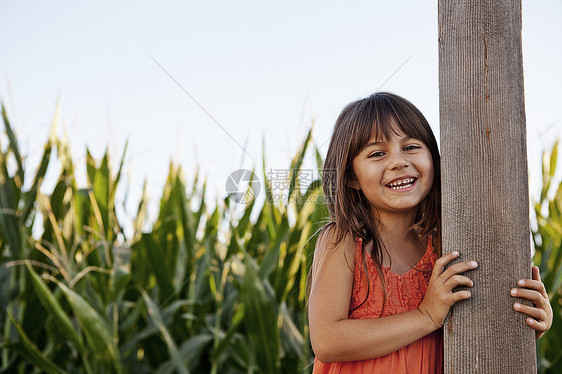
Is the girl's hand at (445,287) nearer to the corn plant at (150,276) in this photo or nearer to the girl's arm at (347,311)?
the girl's arm at (347,311)

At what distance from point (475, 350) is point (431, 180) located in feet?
1.11

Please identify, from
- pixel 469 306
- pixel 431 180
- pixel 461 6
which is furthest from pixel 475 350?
pixel 461 6

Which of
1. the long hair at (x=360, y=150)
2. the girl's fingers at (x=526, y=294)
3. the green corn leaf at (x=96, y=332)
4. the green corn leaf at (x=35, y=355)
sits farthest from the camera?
the green corn leaf at (x=35, y=355)

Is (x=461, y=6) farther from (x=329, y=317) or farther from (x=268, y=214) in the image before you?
(x=268, y=214)

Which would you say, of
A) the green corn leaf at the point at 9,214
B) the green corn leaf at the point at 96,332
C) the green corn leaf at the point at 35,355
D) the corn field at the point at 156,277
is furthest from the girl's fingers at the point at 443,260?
the green corn leaf at the point at 9,214

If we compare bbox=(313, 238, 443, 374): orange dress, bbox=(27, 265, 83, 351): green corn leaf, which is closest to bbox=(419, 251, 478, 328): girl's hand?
bbox=(313, 238, 443, 374): orange dress

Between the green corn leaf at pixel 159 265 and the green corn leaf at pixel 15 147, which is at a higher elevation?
the green corn leaf at pixel 15 147

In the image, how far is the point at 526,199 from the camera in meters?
0.76

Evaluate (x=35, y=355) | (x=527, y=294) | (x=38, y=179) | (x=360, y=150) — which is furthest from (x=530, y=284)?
(x=38, y=179)

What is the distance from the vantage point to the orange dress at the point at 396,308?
36.5 inches

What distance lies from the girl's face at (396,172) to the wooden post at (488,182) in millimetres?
195

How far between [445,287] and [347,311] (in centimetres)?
24

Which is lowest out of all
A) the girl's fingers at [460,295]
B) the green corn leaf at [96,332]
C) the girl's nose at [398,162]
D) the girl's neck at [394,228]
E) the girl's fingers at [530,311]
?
the green corn leaf at [96,332]

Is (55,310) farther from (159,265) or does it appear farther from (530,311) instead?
(530,311)
